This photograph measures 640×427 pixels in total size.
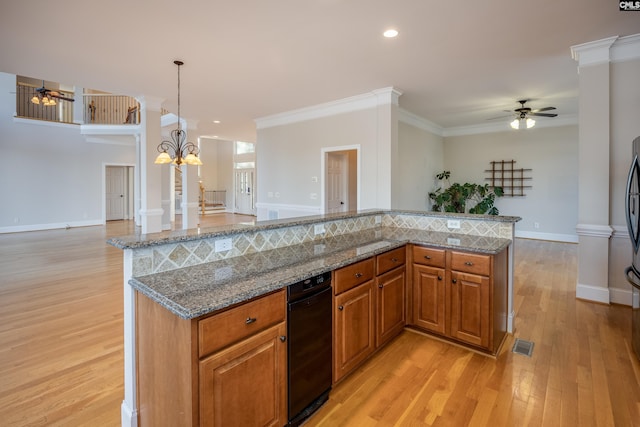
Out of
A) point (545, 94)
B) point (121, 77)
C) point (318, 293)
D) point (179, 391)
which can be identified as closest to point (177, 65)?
point (121, 77)


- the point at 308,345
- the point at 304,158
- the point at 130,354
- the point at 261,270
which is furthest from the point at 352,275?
the point at 304,158

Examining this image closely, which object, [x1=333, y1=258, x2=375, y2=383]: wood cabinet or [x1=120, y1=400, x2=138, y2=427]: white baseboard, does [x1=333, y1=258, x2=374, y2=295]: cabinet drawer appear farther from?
[x1=120, y1=400, x2=138, y2=427]: white baseboard

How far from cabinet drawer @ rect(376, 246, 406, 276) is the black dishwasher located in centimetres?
65

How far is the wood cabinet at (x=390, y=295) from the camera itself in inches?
96.7

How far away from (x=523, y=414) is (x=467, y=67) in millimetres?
3832

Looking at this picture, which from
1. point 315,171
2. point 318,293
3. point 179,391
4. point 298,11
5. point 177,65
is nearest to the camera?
point 179,391

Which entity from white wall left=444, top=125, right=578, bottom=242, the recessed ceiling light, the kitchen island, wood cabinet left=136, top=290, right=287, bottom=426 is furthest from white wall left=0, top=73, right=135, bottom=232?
white wall left=444, top=125, right=578, bottom=242

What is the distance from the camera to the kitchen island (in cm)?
145

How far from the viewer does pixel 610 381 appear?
85.8 inches

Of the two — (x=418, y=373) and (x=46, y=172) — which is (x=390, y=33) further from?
(x=46, y=172)

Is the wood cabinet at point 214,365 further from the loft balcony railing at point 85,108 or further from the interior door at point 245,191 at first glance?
the interior door at point 245,191

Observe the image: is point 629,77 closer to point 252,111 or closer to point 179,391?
point 179,391

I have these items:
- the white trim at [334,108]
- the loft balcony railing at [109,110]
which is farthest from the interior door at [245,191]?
the white trim at [334,108]

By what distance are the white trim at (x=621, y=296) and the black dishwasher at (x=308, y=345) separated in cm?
367
